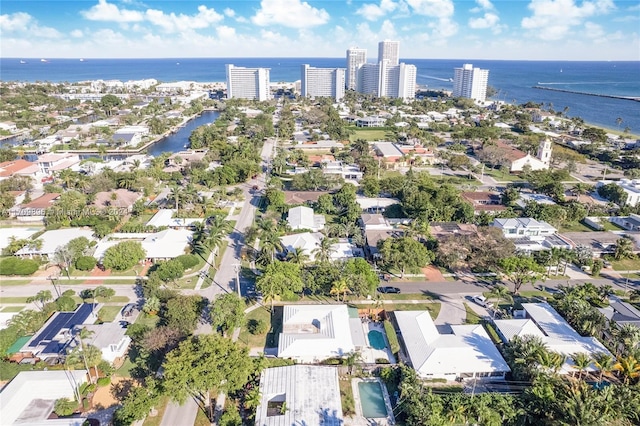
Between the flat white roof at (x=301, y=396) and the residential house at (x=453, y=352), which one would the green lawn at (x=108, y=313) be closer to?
the flat white roof at (x=301, y=396)

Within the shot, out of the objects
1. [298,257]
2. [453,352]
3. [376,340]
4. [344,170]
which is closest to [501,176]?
[344,170]

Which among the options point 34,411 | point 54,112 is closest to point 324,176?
point 34,411

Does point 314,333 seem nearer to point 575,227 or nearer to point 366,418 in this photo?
point 366,418

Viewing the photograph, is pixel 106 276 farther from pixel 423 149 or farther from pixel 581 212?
pixel 423 149

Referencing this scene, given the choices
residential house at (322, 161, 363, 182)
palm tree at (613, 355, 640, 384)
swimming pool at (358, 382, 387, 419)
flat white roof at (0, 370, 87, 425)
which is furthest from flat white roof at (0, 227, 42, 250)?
palm tree at (613, 355, 640, 384)

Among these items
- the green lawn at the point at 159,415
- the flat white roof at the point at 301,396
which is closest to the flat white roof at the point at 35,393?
the green lawn at the point at 159,415

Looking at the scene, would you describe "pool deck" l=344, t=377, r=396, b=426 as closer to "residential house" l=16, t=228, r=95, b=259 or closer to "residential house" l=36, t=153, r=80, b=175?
"residential house" l=16, t=228, r=95, b=259
